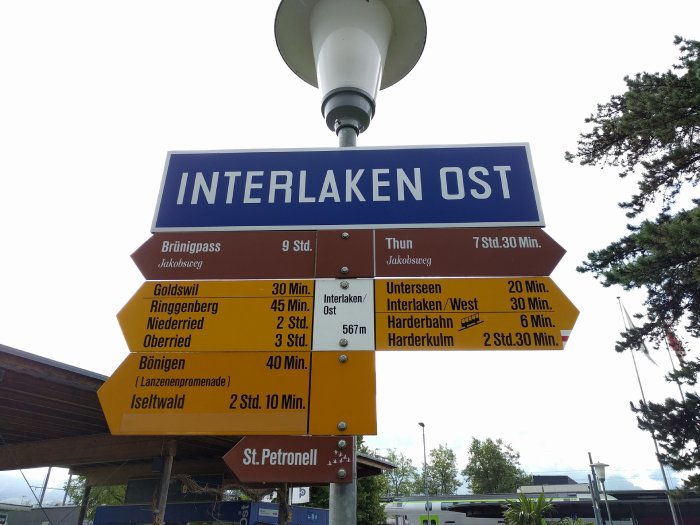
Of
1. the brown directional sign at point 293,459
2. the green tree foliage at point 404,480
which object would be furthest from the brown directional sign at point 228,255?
the green tree foliage at point 404,480

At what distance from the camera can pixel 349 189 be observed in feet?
10.1

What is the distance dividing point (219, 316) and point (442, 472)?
67.5 meters

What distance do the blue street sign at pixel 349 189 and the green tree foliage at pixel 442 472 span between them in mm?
66830

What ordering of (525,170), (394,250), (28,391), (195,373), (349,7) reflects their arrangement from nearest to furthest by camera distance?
(195,373) → (394,250) → (525,170) → (349,7) → (28,391)

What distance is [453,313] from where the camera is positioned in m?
2.52

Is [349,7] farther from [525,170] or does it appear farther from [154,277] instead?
[154,277]

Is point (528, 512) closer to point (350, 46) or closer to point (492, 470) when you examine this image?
point (350, 46)

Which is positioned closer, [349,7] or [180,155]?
[180,155]

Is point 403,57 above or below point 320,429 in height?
above

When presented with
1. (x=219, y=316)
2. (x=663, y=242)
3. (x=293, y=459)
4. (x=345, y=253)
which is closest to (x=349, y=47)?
A: (x=345, y=253)

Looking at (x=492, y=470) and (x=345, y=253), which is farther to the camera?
(x=492, y=470)

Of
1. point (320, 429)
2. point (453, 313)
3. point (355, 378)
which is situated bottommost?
point (320, 429)

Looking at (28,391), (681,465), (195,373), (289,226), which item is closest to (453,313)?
(289,226)

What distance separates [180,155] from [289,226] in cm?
109
